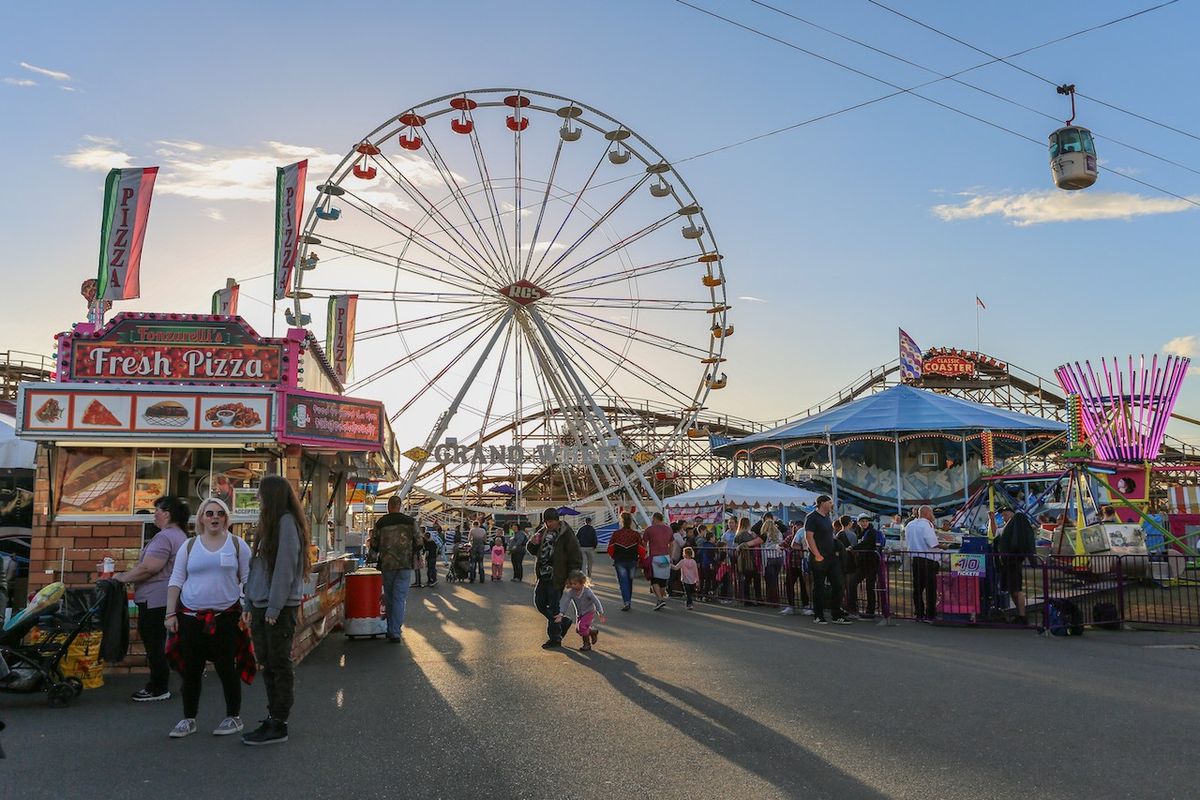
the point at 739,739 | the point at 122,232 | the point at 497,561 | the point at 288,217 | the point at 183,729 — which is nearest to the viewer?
the point at 739,739

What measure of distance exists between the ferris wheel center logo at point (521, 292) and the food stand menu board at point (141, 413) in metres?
14.8

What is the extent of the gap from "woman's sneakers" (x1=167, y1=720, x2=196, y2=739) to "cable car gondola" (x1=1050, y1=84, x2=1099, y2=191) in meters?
12.2

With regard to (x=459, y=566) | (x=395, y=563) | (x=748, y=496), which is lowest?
(x=459, y=566)

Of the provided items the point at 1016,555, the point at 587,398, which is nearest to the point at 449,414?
the point at 587,398

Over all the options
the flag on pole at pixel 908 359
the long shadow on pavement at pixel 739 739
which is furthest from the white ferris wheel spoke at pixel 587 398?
the flag on pole at pixel 908 359

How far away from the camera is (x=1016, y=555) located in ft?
41.4

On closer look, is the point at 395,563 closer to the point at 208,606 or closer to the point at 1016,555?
the point at 208,606

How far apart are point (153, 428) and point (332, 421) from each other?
1880 mm

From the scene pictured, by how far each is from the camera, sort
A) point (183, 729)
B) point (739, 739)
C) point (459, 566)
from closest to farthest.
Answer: point (739, 739), point (183, 729), point (459, 566)

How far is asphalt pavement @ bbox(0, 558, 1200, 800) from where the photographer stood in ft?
17.2

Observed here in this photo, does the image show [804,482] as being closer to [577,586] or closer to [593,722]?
[577,586]

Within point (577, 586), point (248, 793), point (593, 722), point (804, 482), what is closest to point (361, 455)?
A: point (577, 586)

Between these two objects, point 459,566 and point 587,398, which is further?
point 587,398

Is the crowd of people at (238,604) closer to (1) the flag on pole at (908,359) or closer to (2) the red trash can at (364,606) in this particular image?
(2) the red trash can at (364,606)
